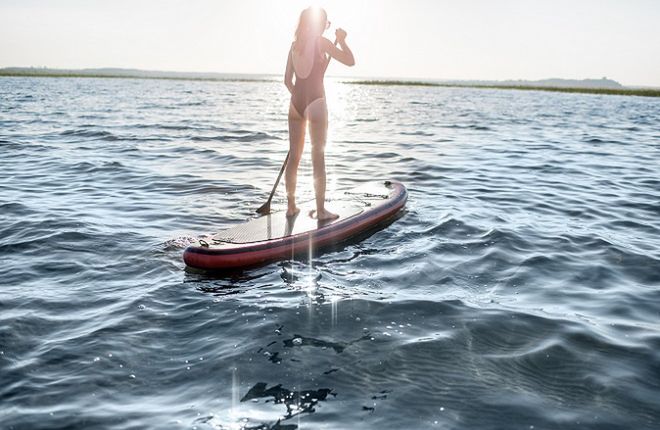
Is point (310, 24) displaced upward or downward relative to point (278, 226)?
upward

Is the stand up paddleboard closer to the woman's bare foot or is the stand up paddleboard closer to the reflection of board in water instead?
the woman's bare foot

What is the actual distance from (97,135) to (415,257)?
50.2 feet

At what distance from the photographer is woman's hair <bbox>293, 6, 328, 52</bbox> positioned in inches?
257

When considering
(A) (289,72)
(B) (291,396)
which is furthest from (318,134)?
(B) (291,396)

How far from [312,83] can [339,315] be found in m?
3.04

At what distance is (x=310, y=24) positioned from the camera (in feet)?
21.5

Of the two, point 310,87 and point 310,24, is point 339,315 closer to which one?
point 310,87

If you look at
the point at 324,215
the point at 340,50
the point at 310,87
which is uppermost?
the point at 340,50

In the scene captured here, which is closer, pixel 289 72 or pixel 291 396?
pixel 291 396

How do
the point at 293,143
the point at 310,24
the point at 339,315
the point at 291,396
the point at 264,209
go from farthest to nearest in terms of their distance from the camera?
the point at 264,209 → the point at 293,143 → the point at 310,24 → the point at 339,315 → the point at 291,396

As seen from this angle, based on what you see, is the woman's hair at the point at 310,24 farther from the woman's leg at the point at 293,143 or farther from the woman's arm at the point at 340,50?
the woman's leg at the point at 293,143

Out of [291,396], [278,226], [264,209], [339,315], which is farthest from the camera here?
[264,209]

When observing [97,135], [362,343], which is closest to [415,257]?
[362,343]

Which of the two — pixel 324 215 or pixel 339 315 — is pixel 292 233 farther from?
pixel 339 315
